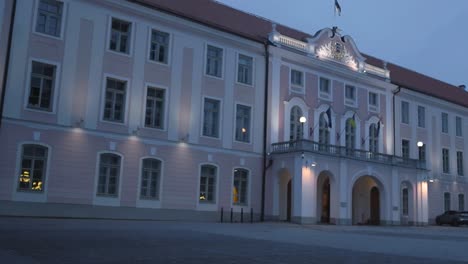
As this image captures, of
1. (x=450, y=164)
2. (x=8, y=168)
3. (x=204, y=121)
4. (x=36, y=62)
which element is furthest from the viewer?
(x=450, y=164)

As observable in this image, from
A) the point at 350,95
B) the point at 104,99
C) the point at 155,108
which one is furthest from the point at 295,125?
the point at 104,99

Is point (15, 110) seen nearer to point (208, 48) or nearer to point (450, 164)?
point (208, 48)

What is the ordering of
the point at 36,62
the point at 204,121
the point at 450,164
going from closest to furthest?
the point at 36,62, the point at 204,121, the point at 450,164

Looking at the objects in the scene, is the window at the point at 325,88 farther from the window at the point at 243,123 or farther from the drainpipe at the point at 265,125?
the window at the point at 243,123

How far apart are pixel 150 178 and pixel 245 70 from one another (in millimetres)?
8926

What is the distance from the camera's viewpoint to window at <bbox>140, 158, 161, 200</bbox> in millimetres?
25020

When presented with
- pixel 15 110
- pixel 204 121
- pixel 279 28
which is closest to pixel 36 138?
pixel 15 110

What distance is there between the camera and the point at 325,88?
34.0 metres

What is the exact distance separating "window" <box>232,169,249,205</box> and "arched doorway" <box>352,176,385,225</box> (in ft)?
31.5

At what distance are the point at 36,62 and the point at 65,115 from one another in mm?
2587

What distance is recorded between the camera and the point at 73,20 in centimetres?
2341

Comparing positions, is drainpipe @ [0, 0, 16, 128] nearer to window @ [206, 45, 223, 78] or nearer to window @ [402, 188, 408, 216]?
window @ [206, 45, 223, 78]

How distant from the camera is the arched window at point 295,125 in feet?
104


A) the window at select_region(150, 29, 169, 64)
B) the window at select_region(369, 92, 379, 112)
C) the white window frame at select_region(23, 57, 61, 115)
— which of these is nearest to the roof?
the window at select_region(150, 29, 169, 64)
